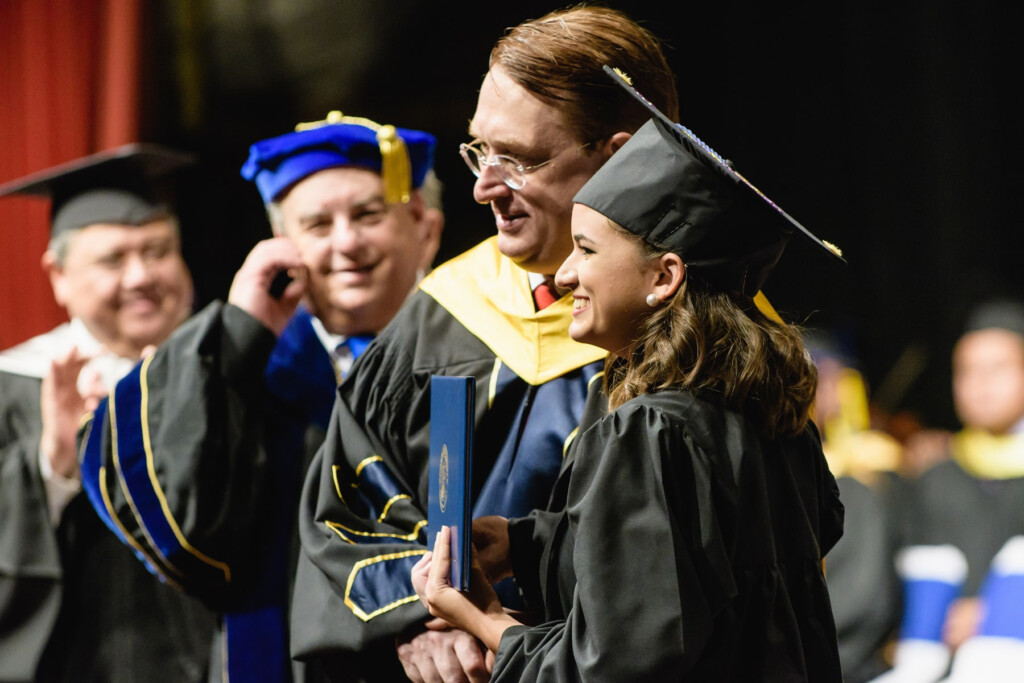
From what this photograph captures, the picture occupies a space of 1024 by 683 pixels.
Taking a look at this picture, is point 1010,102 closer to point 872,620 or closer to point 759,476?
Answer: point 872,620

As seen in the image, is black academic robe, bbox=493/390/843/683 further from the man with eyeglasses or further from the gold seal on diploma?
the man with eyeglasses

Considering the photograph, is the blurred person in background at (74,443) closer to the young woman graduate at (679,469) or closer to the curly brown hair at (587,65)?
the young woman graduate at (679,469)

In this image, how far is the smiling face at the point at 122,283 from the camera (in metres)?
3.42

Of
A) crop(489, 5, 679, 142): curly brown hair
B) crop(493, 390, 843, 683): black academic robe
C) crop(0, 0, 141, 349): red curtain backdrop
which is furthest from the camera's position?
crop(0, 0, 141, 349): red curtain backdrop

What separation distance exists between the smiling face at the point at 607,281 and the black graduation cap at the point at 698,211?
0.09 feet

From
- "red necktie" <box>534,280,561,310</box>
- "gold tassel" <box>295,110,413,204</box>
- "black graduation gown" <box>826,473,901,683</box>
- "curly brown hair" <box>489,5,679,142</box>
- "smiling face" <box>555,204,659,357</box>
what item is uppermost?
"curly brown hair" <box>489,5,679,142</box>

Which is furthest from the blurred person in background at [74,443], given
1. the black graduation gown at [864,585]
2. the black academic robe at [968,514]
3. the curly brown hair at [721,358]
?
the black academic robe at [968,514]

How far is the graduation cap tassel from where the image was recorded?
9.45 ft

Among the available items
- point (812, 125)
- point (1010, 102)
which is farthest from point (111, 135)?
point (1010, 102)

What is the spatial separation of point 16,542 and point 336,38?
3.05 meters

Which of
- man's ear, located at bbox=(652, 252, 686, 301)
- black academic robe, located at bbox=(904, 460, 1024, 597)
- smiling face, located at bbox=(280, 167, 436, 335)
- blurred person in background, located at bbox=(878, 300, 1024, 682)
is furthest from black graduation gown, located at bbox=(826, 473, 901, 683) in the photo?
man's ear, located at bbox=(652, 252, 686, 301)

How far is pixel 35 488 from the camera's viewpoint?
10.6 feet

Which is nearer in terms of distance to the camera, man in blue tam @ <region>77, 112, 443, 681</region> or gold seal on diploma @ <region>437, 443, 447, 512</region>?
gold seal on diploma @ <region>437, 443, 447, 512</region>

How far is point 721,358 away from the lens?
5.60ft
